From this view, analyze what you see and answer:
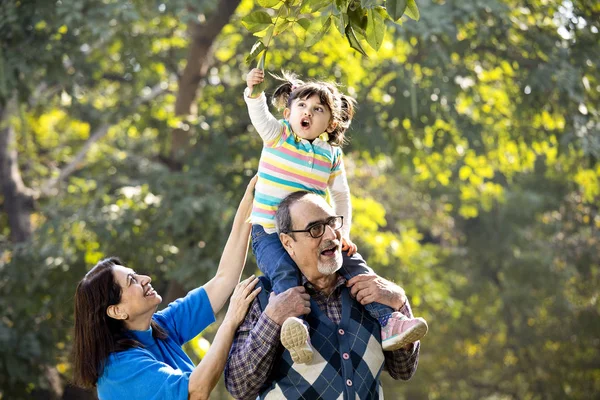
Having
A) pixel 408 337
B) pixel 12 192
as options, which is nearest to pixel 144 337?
pixel 408 337

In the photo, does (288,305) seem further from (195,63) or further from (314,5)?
(195,63)

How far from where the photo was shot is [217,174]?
9133mm

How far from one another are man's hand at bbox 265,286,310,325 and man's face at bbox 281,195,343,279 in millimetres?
125

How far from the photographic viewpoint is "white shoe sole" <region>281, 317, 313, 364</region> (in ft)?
9.11

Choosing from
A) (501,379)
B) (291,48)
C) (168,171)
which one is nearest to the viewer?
(168,171)

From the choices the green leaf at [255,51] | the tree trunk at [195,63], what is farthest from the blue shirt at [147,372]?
the tree trunk at [195,63]

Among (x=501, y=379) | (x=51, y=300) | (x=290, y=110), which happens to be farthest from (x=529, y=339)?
(x=290, y=110)

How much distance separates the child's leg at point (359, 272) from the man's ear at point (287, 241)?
0.23 m

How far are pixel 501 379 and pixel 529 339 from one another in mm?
1197

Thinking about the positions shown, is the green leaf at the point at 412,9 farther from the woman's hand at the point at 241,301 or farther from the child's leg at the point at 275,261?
the woman's hand at the point at 241,301

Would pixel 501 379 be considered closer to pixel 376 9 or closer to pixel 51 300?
pixel 51 300

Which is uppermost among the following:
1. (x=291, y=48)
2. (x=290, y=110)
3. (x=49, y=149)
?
(x=290, y=110)

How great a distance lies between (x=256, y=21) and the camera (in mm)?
2895

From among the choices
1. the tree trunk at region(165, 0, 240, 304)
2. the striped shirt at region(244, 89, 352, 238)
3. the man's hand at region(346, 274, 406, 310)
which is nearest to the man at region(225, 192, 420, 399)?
the man's hand at region(346, 274, 406, 310)
